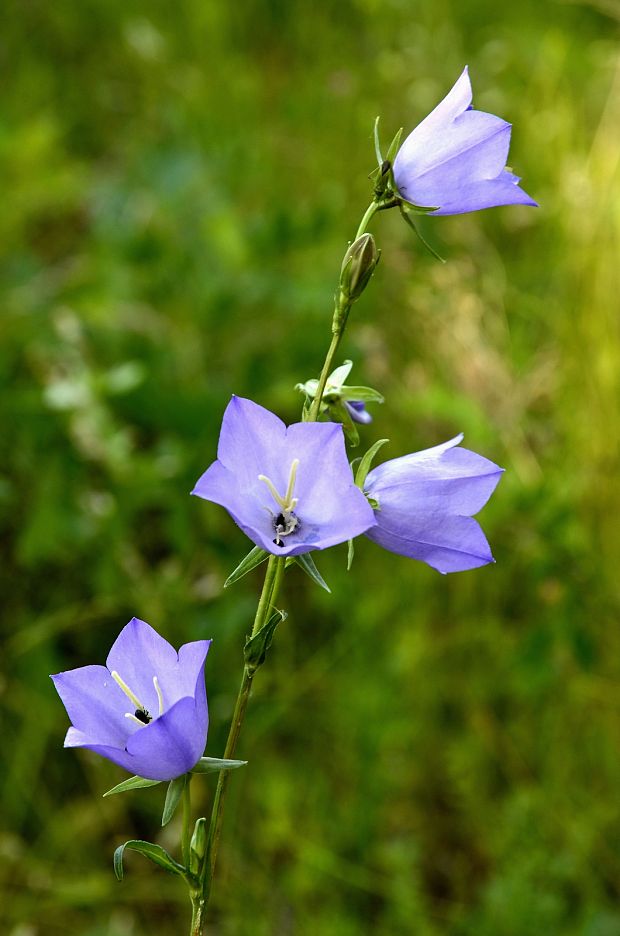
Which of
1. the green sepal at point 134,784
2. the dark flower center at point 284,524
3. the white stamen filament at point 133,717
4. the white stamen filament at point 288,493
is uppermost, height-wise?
the white stamen filament at point 288,493

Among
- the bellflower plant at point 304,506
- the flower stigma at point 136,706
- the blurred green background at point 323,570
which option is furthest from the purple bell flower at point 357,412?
the blurred green background at point 323,570

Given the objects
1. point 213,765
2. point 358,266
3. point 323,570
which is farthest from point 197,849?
point 323,570

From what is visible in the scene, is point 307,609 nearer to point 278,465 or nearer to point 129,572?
point 129,572

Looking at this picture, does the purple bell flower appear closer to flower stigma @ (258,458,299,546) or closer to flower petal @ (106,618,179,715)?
flower stigma @ (258,458,299,546)

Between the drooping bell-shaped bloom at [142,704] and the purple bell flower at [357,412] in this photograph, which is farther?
the purple bell flower at [357,412]

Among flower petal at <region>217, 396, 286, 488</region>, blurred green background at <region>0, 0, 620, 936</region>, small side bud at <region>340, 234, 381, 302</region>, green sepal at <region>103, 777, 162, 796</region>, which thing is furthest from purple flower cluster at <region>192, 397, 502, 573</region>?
blurred green background at <region>0, 0, 620, 936</region>

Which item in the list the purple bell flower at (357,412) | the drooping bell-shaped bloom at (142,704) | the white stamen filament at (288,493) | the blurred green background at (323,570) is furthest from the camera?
the blurred green background at (323,570)

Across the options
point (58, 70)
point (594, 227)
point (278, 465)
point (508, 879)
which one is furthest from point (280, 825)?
point (58, 70)

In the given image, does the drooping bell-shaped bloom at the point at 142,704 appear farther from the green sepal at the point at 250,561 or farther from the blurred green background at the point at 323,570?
the blurred green background at the point at 323,570
